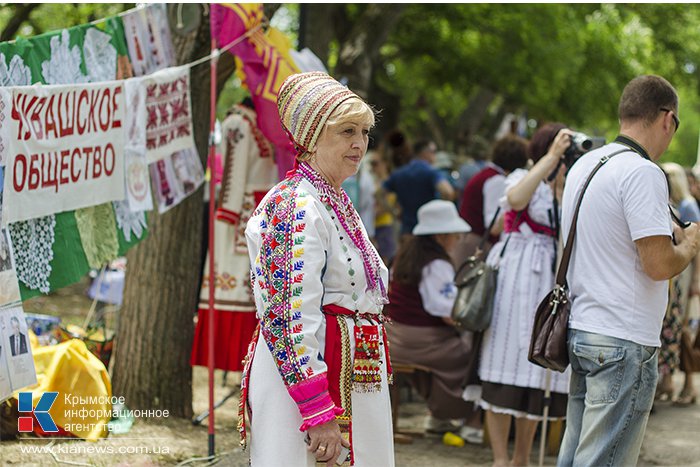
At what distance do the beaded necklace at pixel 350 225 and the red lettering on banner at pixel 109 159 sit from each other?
2027mm

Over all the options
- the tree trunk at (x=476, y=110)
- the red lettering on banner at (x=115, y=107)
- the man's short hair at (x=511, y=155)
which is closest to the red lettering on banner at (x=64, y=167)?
the red lettering on banner at (x=115, y=107)

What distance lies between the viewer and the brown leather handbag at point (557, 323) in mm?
3916

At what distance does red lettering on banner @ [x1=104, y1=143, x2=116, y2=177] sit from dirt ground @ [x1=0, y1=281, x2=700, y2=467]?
59.8 inches

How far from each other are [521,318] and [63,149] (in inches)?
108

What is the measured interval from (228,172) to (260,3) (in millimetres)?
1224

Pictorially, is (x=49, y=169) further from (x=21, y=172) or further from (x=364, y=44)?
(x=364, y=44)

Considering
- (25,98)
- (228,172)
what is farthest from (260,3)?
(25,98)

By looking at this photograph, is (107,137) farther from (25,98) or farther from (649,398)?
(649,398)

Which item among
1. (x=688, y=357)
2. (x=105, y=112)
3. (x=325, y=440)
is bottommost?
(x=688, y=357)

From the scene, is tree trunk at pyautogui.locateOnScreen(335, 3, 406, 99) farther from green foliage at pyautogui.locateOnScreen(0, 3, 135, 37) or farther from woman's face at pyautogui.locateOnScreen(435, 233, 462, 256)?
woman's face at pyautogui.locateOnScreen(435, 233, 462, 256)

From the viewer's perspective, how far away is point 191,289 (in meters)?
6.42

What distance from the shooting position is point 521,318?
5.57 meters

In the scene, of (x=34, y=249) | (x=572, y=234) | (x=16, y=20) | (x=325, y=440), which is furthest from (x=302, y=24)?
(x=325, y=440)

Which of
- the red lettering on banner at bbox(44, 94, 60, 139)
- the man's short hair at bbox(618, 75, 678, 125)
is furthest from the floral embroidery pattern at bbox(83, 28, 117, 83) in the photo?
the man's short hair at bbox(618, 75, 678, 125)
